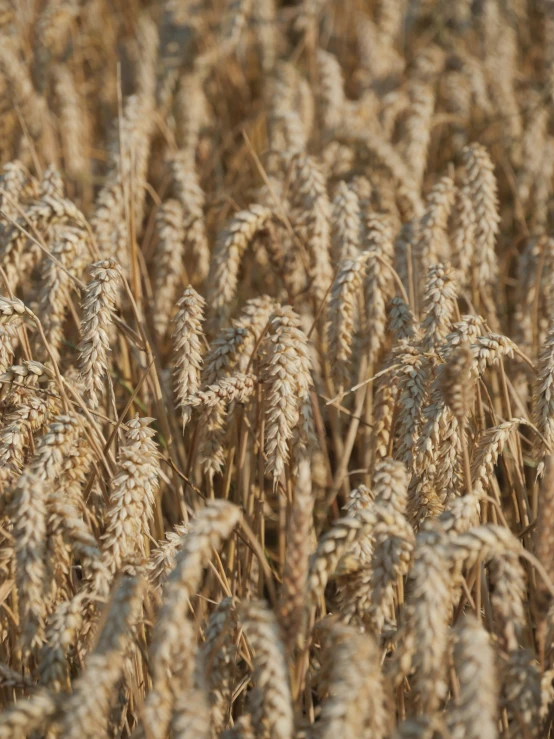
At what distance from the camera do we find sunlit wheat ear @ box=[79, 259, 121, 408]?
1.91 m

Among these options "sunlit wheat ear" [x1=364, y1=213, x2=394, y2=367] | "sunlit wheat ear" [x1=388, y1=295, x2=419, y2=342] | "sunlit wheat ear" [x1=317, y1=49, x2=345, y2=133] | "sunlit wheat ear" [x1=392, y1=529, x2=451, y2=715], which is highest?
"sunlit wheat ear" [x1=317, y1=49, x2=345, y2=133]

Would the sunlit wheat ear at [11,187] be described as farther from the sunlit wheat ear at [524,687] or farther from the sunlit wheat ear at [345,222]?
the sunlit wheat ear at [524,687]

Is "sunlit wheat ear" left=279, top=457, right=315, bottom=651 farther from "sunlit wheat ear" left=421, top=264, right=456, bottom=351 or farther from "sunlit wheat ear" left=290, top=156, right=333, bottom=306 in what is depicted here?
"sunlit wheat ear" left=290, top=156, right=333, bottom=306

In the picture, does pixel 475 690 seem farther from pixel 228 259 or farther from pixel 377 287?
pixel 228 259

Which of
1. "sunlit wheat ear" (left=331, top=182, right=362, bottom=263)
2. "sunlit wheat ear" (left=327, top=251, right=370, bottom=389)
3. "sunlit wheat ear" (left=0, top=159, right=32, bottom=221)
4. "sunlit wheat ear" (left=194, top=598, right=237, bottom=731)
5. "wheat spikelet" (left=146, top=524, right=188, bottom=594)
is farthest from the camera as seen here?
"sunlit wheat ear" (left=331, top=182, right=362, bottom=263)

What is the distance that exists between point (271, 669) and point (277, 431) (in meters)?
A: 0.63

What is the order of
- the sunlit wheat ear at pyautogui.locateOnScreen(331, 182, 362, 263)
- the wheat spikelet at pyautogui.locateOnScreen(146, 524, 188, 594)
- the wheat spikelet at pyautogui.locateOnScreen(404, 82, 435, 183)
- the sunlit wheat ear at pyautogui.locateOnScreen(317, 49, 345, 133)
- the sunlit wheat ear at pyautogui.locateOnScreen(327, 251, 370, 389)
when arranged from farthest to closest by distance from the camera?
the sunlit wheat ear at pyautogui.locateOnScreen(317, 49, 345, 133), the wheat spikelet at pyautogui.locateOnScreen(404, 82, 435, 183), the sunlit wheat ear at pyautogui.locateOnScreen(331, 182, 362, 263), the sunlit wheat ear at pyautogui.locateOnScreen(327, 251, 370, 389), the wheat spikelet at pyautogui.locateOnScreen(146, 524, 188, 594)

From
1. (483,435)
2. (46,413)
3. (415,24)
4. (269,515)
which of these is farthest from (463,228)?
(415,24)

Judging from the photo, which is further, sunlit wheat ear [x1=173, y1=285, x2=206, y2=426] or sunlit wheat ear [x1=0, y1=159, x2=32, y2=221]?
sunlit wheat ear [x1=0, y1=159, x2=32, y2=221]

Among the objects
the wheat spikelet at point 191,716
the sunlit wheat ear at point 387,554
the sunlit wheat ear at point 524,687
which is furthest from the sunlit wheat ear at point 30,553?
the sunlit wheat ear at point 524,687

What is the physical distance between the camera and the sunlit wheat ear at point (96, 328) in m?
1.91

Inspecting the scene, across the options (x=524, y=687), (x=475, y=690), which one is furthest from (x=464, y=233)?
(x=475, y=690)

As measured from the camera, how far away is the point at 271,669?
1418mm

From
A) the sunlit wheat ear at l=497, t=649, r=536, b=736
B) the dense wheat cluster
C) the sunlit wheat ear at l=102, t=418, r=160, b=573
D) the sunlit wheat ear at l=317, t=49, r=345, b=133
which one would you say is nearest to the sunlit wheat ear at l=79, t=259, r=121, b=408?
the dense wheat cluster
